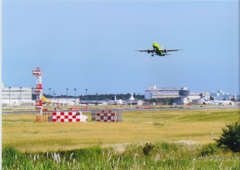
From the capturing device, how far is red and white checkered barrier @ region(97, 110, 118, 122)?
52062 mm

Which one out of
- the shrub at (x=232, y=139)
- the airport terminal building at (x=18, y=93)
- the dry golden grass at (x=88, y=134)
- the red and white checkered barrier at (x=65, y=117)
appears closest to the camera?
the shrub at (x=232, y=139)

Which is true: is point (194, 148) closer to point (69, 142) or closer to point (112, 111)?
point (69, 142)

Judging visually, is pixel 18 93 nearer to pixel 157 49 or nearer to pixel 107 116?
pixel 107 116

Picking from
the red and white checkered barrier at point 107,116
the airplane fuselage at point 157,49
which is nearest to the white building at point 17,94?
the red and white checkered barrier at point 107,116

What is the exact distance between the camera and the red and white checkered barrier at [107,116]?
52.1 m

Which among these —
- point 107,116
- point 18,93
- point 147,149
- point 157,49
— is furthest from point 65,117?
point 18,93

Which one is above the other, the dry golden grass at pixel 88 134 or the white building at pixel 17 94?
the white building at pixel 17 94

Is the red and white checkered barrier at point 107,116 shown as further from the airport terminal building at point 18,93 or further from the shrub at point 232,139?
the airport terminal building at point 18,93

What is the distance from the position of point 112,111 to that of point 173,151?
3289 centimetres

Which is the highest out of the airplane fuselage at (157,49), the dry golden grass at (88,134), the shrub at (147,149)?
the airplane fuselage at (157,49)

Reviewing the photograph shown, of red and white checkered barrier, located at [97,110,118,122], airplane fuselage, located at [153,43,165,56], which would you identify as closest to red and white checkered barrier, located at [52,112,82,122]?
red and white checkered barrier, located at [97,110,118,122]

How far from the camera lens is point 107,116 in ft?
172

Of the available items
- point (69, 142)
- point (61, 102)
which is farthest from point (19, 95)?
point (69, 142)

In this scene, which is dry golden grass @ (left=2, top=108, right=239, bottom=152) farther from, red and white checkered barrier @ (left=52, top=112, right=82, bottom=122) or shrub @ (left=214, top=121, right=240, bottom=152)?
red and white checkered barrier @ (left=52, top=112, right=82, bottom=122)
